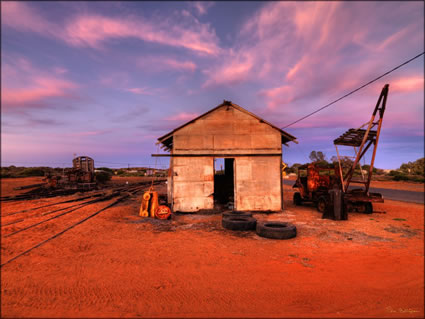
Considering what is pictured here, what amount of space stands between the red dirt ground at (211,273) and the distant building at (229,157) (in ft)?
14.6

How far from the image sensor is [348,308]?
411 centimetres

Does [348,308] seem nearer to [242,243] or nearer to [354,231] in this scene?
[242,243]

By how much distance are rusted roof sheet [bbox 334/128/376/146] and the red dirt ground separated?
4.73 metres

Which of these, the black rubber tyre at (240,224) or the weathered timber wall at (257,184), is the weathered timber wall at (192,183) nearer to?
the weathered timber wall at (257,184)

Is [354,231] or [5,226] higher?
[5,226]

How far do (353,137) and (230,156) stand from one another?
274 inches

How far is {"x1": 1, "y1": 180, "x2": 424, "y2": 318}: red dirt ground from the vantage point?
400 centimetres

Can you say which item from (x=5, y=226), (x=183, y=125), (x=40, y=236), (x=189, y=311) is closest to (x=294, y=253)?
(x=189, y=311)

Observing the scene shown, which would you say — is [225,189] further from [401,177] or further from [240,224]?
[401,177]

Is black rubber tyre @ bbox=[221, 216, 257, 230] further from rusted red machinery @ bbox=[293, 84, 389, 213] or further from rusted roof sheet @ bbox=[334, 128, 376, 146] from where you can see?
rusted roof sheet @ bbox=[334, 128, 376, 146]

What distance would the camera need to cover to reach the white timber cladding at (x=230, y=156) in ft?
46.5

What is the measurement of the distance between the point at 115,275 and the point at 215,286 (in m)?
2.37

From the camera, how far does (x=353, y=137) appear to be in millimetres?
13281

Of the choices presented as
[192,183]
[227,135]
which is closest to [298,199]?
[227,135]
